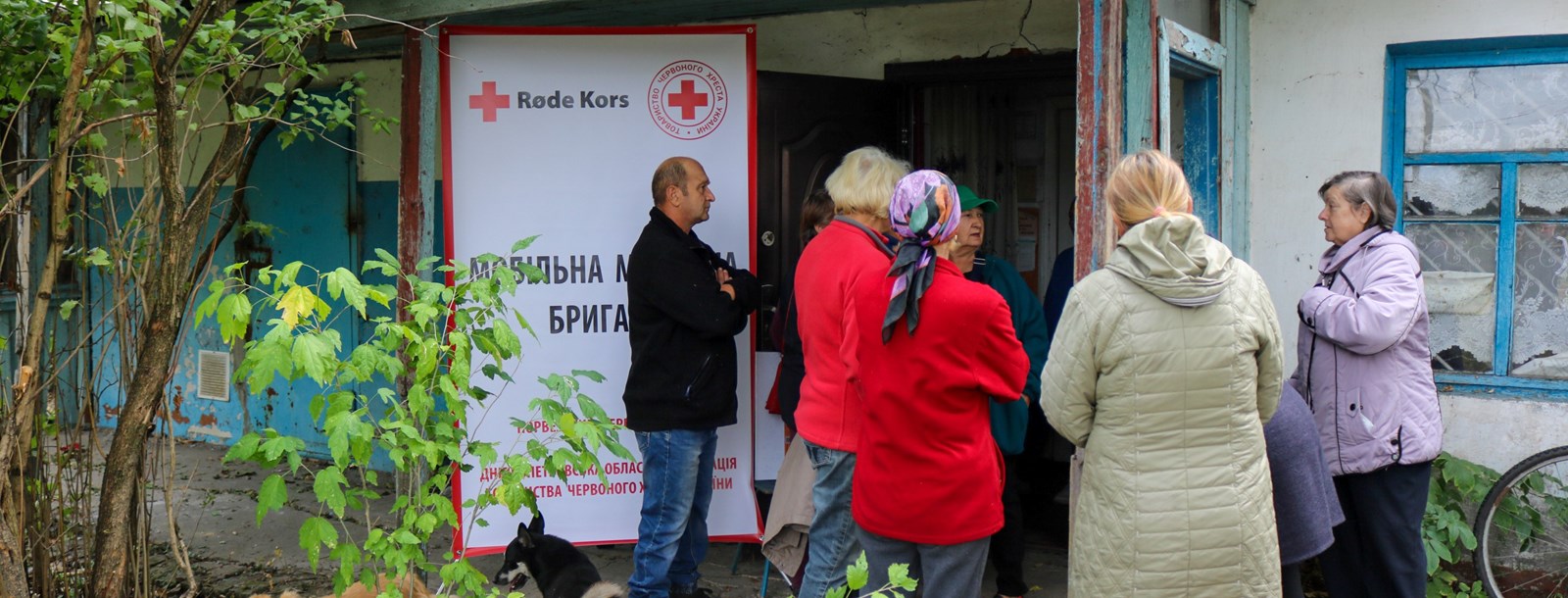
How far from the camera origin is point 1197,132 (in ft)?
14.4

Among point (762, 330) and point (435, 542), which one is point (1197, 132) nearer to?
point (762, 330)

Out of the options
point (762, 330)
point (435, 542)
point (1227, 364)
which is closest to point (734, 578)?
point (762, 330)

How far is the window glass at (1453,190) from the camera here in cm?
450

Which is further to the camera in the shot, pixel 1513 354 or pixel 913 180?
pixel 1513 354

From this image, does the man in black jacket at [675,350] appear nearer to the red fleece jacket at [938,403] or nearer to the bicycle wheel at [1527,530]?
the red fleece jacket at [938,403]

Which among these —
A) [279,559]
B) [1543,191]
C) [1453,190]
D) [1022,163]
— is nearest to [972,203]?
[1453,190]

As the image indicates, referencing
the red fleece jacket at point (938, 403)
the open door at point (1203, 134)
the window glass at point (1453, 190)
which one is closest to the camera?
the red fleece jacket at point (938, 403)

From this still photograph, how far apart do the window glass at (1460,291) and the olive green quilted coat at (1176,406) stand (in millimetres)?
2187

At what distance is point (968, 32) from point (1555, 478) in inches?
112

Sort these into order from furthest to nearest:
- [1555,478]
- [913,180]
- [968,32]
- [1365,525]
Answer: [968,32]
[1555,478]
[1365,525]
[913,180]

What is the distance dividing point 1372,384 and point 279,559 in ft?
14.5

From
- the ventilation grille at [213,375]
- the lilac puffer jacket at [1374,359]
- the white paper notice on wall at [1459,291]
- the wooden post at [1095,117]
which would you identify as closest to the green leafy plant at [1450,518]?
the white paper notice on wall at [1459,291]

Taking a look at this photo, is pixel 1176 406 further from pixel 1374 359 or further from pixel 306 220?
pixel 306 220

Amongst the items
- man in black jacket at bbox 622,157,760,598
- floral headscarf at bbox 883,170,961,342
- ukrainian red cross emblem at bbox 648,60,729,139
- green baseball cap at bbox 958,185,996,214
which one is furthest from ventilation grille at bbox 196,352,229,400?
floral headscarf at bbox 883,170,961,342
